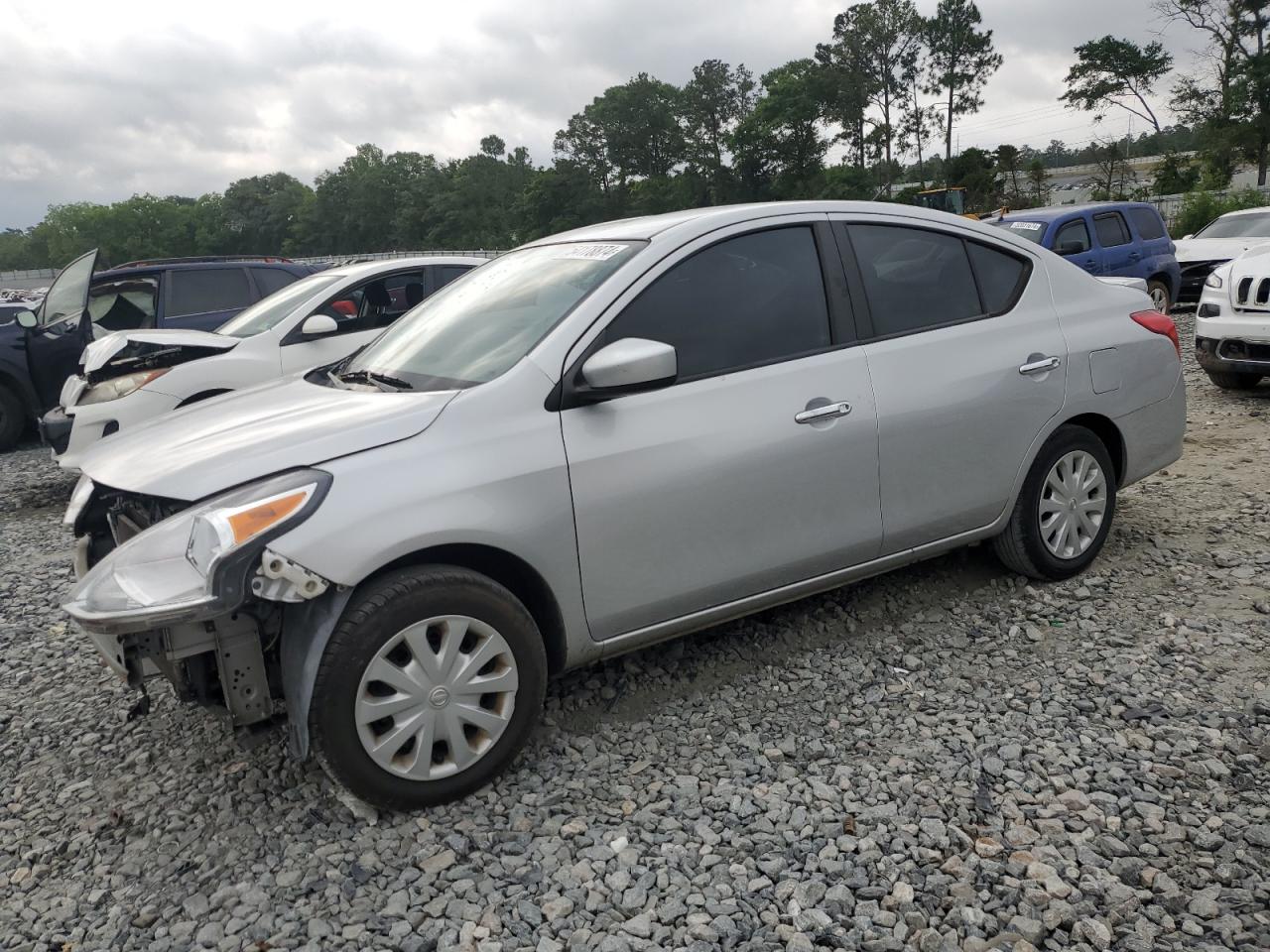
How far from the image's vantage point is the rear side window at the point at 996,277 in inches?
165

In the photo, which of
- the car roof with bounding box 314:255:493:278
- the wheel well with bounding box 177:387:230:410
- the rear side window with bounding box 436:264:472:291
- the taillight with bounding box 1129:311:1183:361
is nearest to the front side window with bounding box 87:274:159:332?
the car roof with bounding box 314:255:493:278

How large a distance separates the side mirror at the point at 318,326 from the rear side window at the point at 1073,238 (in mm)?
8650

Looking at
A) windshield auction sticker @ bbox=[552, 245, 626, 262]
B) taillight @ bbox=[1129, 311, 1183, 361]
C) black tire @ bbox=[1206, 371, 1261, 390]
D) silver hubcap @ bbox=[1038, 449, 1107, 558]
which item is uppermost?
windshield auction sticker @ bbox=[552, 245, 626, 262]

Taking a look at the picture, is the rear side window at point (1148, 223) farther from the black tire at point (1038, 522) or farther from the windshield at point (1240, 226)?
the black tire at point (1038, 522)

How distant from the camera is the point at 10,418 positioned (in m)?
9.85

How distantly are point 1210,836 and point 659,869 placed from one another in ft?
4.92

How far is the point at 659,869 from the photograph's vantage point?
270cm

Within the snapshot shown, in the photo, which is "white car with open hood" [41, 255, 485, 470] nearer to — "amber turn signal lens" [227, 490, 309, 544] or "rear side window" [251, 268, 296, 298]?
"rear side window" [251, 268, 296, 298]

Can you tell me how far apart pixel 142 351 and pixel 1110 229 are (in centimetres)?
1140

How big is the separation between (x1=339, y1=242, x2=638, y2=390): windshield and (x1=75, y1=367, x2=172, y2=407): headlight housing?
3551 mm

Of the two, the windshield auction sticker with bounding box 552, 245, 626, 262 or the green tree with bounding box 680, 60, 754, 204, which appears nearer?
the windshield auction sticker with bounding box 552, 245, 626, 262

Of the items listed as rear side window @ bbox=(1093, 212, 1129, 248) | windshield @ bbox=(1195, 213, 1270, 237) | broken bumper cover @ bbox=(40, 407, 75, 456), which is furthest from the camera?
windshield @ bbox=(1195, 213, 1270, 237)

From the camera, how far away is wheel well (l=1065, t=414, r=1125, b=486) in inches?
172

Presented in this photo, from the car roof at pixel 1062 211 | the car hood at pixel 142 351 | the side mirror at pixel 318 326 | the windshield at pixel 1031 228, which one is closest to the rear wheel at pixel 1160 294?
the car roof at pixel 1062 211
